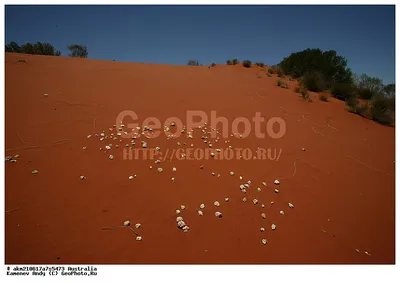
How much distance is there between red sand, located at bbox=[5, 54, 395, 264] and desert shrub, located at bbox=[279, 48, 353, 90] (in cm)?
592

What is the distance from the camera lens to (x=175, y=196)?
2254 millimetres

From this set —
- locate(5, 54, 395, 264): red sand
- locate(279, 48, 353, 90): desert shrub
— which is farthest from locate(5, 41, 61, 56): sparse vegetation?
locate(279, 48, 353, 90): desert shrub

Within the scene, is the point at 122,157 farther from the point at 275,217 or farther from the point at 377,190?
the point at 377,190

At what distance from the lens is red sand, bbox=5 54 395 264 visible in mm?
1771

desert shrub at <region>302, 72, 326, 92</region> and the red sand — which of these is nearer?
the red sand

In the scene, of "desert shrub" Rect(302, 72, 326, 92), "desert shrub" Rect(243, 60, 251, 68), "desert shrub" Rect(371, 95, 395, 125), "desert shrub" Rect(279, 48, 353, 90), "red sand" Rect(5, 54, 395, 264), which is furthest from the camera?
"desert shrub" Rect(243, 60, 251, 68)

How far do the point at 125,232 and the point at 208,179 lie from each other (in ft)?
3.83

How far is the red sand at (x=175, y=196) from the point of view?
1771 mm

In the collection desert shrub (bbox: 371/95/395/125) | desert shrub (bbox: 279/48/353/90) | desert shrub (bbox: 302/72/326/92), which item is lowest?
desert shrub (bbox: 371/95/395/125)

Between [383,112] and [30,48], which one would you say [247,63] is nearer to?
[383,112]

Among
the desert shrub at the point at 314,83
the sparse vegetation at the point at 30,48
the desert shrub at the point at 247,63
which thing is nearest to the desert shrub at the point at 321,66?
the desert shrub at the point at 314,83

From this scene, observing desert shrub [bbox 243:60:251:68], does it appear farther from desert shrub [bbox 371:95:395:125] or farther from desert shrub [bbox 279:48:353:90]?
desert shrub [bbox 371:95:395:125]

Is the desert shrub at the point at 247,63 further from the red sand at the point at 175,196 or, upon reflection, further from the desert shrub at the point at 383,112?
the red sand at the point at 175,196

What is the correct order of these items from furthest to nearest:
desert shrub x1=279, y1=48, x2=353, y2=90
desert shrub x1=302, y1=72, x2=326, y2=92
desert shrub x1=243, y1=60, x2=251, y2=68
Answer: desert shrub x1=243, y1=60, x2=251, y2=68 → desert shrub x1=279, y1=48, x2=353, y2=90 → desert shrub x1=302, y1=72, x2=326, y2=92
